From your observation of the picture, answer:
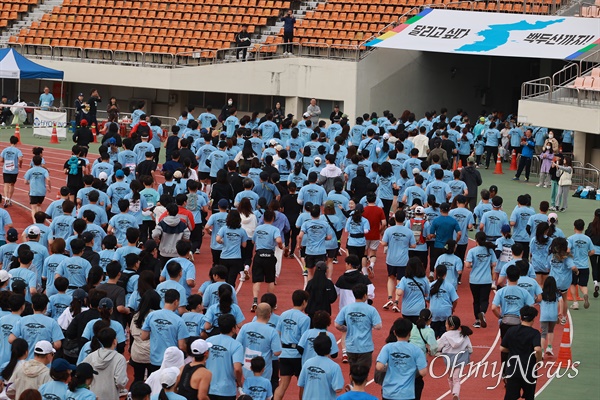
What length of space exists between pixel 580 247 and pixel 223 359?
7581mm

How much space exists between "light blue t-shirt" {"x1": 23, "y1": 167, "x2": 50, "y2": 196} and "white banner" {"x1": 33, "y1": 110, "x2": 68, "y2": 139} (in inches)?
544

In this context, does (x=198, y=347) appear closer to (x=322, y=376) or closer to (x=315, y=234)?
(x=322, y=376)

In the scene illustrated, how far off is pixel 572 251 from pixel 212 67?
22487 millimetres

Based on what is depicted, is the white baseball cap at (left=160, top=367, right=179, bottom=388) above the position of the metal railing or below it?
above

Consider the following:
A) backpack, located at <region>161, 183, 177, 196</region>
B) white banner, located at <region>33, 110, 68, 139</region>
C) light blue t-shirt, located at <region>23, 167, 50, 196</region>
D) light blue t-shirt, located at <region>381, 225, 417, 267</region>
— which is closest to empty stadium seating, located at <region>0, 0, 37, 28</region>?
white banner, located at <region>33, 110, 68, 139</region>

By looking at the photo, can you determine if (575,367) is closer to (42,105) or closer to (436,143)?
(436,143)

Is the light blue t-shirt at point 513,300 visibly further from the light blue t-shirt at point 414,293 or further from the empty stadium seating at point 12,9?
the empty stadium seating at point 12,9

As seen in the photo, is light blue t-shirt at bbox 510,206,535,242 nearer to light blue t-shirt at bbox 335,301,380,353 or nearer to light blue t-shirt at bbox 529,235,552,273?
light blue t-shirt at bbox 529,235,552,273

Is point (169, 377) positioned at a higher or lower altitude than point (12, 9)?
lower

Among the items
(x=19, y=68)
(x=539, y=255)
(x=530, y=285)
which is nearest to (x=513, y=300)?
(x=530, y=285)

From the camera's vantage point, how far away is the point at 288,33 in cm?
3794

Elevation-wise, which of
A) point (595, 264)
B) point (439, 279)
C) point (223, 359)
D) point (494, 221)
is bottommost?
point (595, 264)

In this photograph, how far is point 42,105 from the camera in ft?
124

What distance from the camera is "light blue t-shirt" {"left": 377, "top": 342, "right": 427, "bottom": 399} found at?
11969 millimetres
